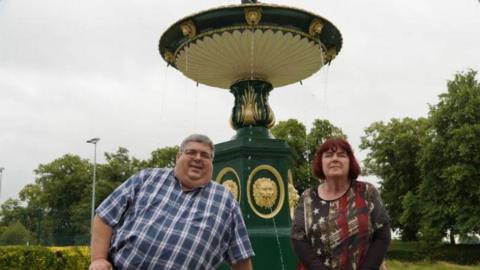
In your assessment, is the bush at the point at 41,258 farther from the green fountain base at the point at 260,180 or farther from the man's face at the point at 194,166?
the man's face at the point at 194,166

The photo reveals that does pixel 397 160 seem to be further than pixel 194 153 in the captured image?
Yes

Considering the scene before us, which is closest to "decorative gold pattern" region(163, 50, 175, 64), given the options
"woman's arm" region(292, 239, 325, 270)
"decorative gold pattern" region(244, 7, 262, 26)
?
"decorative gold pattern" region(244, 7, 262, 26)

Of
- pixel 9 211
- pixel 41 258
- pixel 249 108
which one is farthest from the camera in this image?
pixel 9 211

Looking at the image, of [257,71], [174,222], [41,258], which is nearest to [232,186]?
[257,71]

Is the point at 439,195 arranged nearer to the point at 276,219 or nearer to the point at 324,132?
the point at 324,132

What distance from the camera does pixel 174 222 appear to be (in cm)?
268

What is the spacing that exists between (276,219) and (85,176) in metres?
39.7

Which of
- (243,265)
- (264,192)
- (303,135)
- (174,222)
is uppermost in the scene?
(303,135)

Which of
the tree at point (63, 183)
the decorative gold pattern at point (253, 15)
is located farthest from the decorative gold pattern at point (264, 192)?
the tree at point (63, 183)

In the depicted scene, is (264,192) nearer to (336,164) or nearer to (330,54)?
(330,54)

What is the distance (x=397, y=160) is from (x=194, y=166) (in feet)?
91.5

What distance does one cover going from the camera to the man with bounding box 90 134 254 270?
2.63 meters

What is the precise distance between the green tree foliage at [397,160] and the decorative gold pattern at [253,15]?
22012mm

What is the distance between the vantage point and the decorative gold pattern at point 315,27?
7453 millimetres
